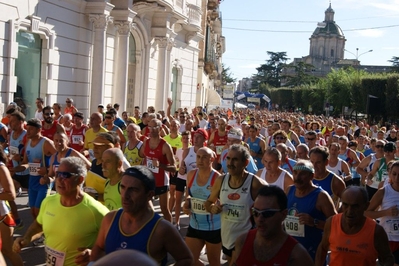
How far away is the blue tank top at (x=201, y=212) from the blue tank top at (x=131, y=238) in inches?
87.9

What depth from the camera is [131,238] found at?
3.67 meters

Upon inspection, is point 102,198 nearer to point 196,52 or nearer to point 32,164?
point 32,164

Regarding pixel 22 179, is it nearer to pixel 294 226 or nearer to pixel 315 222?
pixel 294 226

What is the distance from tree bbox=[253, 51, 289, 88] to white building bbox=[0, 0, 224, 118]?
341 ft

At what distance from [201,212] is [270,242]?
8.58ft

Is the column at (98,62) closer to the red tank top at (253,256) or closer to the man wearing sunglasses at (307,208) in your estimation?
the man wearing sunglasses at (307,208)

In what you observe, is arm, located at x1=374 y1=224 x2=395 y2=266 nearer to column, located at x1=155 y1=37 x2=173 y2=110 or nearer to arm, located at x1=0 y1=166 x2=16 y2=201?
arm, located at x1=0 y1=166 x2=16 y2=201

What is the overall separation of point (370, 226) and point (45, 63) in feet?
46.3

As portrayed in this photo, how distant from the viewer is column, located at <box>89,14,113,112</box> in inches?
750

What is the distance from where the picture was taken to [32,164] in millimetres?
7508

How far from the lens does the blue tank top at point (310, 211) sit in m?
5.13

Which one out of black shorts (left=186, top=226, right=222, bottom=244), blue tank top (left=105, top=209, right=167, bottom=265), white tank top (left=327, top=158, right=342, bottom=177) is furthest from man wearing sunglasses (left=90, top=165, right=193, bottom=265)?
white tank top (left=327, top=158, right=342, bottom=177)

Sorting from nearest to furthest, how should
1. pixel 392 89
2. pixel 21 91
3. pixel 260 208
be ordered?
pixel 260 208, pixel 21 91, pixel 392 89

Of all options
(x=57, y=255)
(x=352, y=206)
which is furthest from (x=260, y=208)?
(x=57, y=255)
